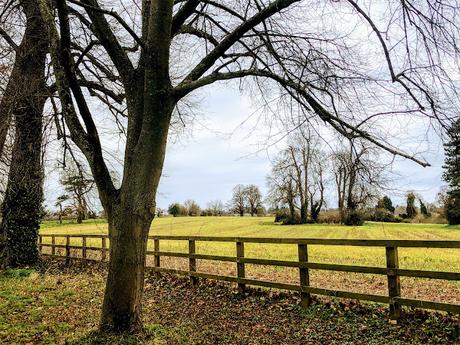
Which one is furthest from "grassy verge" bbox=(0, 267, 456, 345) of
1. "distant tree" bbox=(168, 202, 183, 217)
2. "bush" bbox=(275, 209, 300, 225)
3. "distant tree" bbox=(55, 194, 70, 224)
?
"distant tree" bbox=(168, 202, 183, 217)

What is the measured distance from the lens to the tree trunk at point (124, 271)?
5.47 meters

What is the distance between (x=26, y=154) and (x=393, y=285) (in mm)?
9230

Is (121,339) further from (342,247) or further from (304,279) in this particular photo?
(342,247)

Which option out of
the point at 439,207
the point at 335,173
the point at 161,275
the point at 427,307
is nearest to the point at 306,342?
the point at 427,307

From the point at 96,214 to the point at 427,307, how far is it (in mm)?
7508

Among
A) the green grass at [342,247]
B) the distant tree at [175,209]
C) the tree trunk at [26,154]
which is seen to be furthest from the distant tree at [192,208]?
the tree trunk at [26,154]

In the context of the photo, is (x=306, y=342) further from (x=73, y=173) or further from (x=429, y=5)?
(x=73, y=173)

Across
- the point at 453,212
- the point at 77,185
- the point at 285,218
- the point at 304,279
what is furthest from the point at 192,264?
the point at 285,218

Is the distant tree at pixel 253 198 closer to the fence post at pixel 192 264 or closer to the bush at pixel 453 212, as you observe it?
the bush at pixel 453 212

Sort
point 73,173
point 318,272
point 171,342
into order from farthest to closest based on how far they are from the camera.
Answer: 1. point 318,272
2. point 73,173
3. point 171,342

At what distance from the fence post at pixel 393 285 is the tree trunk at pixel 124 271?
3.72m

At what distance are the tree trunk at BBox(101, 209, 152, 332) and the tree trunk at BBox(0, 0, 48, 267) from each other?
3147 millimetres

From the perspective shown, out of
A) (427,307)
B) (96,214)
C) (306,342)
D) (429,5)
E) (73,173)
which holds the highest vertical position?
(429,5)

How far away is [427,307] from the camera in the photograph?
5738 millimetres
